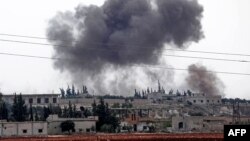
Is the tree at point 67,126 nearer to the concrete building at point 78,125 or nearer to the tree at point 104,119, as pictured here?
the concrete building at point 78,125

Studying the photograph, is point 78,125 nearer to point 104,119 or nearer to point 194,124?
point 104,119

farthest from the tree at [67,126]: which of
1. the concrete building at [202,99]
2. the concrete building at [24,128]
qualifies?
the concrete building at [202,99]

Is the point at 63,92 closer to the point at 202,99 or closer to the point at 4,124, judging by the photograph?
the point at 202,99

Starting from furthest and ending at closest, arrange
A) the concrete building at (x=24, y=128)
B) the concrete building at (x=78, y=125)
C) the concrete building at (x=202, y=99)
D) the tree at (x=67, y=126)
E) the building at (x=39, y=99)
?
the concrete building at (x=202, y=99)
the building at (x=39, y=99)
the tree at (x=67, y=126)
the concrete building at (x=78, y=125)
the concrete building at (x=24, y=128)

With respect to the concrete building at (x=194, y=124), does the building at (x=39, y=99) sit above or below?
above

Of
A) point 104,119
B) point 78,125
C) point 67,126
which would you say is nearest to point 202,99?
point 104,119

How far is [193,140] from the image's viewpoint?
26578 millimetres

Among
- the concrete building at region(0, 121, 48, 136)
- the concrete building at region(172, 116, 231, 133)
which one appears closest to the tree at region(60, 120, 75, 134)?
the concrete building at region(0, 121, 48, 136)

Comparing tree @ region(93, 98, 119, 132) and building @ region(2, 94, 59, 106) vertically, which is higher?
building @ region(2, 94, 59, 106)

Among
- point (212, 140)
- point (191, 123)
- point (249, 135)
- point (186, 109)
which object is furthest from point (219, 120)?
point (249, 135)

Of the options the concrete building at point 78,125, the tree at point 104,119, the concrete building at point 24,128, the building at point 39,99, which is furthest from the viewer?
the building at point 39,99

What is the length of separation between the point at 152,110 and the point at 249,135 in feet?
357

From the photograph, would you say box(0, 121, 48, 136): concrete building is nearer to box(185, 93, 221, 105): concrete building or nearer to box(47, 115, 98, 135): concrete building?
box(47, 115, 98, 135): concrete building

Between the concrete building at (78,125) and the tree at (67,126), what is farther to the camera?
the tree at (67,126)
